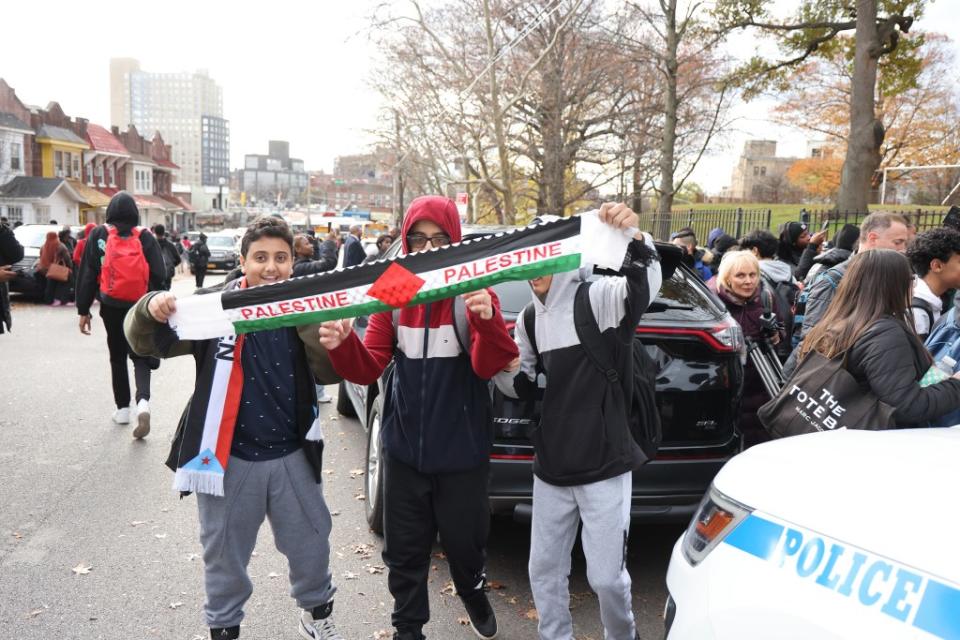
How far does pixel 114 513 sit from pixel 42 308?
1434 cm

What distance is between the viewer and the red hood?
3.17 metres

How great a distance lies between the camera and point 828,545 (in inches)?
74.2

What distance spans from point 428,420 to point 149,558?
2272 millimetres

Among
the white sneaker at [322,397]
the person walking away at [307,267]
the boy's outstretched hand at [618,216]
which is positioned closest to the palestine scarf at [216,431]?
the boy's outstretched hand at [618,216]

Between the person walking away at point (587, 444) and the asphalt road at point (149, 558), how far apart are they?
65 cm

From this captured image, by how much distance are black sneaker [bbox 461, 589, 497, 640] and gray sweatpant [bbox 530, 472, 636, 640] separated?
0.40m

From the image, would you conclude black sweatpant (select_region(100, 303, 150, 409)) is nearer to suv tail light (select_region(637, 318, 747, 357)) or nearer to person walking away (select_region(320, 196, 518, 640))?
person walking away (select_region(320, 196, 518, 640))

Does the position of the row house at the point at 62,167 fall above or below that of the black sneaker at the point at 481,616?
above

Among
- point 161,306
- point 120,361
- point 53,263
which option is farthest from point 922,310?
point 53,263

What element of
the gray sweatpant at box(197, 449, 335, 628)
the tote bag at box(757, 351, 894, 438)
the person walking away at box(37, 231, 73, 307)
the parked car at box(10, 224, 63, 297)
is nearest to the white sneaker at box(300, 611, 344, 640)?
the gray sweatpant at box(197, 449, 335, 628)

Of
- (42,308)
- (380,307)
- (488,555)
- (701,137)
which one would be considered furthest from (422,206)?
(701,137)

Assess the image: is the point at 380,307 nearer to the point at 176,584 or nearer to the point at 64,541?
the point at 176,584

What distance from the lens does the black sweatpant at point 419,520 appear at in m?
3.22

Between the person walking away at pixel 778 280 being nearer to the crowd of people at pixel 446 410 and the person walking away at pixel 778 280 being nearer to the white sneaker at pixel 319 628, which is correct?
the crowd of people at pixel 446 410
